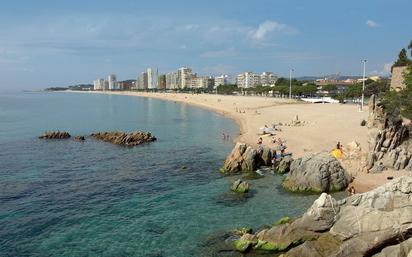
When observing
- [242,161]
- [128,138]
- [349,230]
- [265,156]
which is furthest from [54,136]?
[349,230]

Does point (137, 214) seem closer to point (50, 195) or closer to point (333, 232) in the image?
point (50, 195)

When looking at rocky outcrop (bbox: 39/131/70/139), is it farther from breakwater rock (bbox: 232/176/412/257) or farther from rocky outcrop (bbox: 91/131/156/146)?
breakwater rock (bbox: 232/176/412/257)

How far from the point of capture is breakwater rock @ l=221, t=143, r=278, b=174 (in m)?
38.6

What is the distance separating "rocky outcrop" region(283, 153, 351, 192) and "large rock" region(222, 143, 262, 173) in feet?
20.7

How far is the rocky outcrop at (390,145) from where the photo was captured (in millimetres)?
33250

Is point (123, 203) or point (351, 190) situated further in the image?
point (123, 203)

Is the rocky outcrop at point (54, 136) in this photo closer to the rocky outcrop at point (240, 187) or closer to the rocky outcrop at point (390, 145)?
the rocky outcrop at point (240, 187)

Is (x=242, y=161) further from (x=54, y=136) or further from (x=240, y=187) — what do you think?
(x=54, y=136)

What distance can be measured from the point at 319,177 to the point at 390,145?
8.56 m

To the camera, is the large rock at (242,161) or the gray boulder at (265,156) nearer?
the large rock at (242,161)

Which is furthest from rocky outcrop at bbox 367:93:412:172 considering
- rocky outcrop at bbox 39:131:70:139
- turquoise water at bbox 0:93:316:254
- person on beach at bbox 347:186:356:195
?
rocky outcrop at bbox 39:131:70:139

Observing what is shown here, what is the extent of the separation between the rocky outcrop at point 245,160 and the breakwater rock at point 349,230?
1635 cm

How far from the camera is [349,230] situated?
770 inches

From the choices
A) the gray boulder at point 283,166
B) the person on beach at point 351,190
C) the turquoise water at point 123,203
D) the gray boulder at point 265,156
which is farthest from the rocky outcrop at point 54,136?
the person on beach at point 351,190
